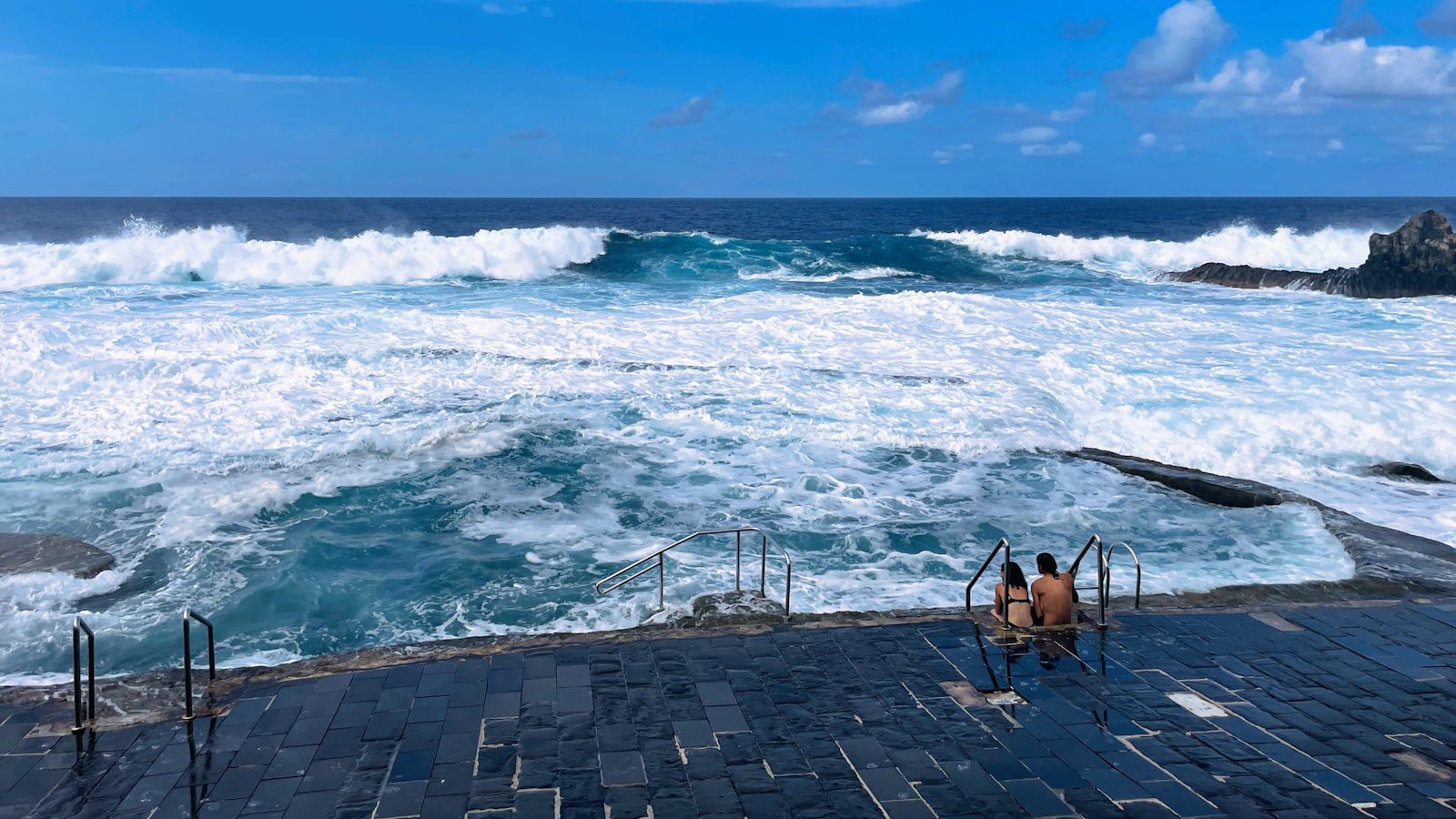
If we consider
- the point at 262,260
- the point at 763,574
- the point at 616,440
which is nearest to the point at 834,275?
the point at 262,260

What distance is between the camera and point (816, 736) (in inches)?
242

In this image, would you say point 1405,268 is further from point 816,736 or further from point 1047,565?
point 816,736

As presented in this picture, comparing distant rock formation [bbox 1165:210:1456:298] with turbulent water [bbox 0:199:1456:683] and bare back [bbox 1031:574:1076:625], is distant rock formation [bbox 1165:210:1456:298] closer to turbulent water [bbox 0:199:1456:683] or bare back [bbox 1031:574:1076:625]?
turbulent water [bbox 0:199:1456:683]

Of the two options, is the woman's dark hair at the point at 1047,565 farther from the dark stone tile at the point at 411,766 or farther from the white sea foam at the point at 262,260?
the white sea foam at the point at 262,260

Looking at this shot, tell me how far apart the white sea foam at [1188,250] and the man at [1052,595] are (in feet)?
115

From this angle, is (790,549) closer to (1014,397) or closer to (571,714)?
(571,714)

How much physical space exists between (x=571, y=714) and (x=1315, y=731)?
16.4 ft

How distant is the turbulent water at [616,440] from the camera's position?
9.95 m

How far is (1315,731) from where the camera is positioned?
6.29 m

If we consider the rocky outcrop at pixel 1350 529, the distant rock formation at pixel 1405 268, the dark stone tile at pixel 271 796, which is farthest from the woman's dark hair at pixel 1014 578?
the distant rock formation at pixel 1405 268

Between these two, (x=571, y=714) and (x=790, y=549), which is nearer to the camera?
(x=571, y=714)

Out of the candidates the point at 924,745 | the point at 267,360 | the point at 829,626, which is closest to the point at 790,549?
the point at 829,626

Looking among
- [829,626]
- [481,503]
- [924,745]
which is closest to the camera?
[924,745]

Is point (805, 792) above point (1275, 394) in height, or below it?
below
